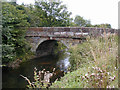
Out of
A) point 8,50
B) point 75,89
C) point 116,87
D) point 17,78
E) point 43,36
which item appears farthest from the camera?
point 43,36

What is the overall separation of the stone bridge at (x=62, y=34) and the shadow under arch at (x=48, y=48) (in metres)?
1.03

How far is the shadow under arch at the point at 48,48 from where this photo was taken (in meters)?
12.2

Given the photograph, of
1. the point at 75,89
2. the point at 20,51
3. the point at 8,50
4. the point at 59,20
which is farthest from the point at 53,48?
the point at 75,89

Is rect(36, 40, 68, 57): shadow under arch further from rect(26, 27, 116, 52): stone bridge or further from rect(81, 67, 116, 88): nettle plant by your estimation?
rect(81, 67, 116, 88): nettle plant

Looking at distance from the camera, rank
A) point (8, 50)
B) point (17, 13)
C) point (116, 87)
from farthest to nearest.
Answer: point (17, 13), point (8, 50), point (116, 87)

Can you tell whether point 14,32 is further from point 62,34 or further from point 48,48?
point 48,48

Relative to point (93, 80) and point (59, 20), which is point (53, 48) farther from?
point (93, 80)

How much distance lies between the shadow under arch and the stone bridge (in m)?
1.03

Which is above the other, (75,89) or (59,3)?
(59,3)

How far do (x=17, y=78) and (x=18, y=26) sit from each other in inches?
163

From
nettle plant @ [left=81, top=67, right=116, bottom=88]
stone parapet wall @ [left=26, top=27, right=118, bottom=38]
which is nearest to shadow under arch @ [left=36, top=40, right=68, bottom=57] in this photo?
stone parapet wall @ [left=26, top=27, right=118, bottom=38]

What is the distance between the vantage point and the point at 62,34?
9219mm

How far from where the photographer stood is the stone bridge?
8.10 metres

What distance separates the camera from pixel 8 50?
7.18 meters
